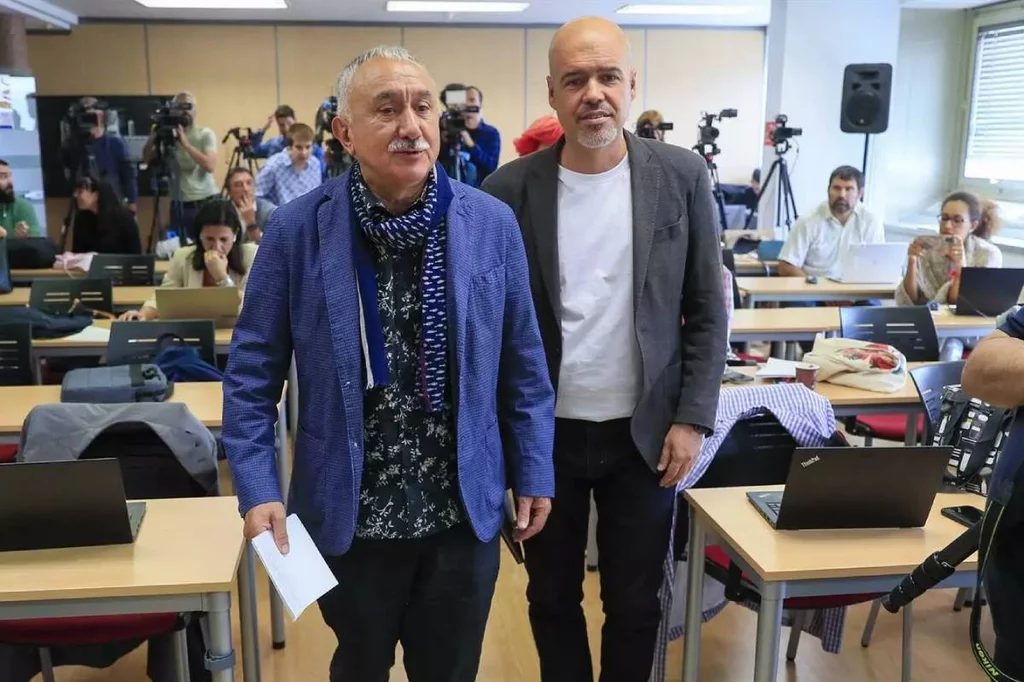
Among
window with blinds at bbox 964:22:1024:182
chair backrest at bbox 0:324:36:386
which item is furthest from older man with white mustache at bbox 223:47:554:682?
window with blinds at bbox 964:22:1024:182

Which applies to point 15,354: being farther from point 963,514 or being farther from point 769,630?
point 963,514

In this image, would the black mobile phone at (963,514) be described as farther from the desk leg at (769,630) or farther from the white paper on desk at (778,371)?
the white paper on desk at (778,371)

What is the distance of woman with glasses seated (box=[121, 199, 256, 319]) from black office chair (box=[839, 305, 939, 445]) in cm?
254

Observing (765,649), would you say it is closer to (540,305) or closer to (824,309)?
(540,305)

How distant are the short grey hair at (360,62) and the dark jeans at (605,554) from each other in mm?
768

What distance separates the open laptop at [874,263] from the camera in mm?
4684

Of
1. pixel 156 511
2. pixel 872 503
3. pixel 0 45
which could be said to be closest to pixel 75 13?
pixel 0 45

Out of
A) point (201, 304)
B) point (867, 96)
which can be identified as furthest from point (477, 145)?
point (201, 304)

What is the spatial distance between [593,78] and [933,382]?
150 cm

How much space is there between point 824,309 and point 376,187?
10.8ft

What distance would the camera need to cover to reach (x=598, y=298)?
1.75 meters

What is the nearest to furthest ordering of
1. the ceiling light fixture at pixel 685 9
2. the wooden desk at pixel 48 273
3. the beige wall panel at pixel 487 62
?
the wooden desk at pixel 48 273, the ceiling light fixture at pixel 685 9, the beige wall panel at pixel 487 62

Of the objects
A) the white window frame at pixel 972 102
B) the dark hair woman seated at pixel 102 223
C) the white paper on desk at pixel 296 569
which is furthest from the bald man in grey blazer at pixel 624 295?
the white window frame at pixel 972 102

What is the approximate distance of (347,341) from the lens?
1328 mm
